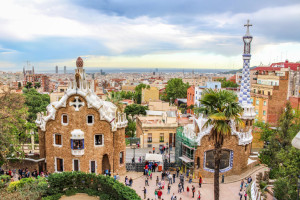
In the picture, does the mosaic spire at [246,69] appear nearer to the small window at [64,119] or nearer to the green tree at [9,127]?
the small window at [64,119]

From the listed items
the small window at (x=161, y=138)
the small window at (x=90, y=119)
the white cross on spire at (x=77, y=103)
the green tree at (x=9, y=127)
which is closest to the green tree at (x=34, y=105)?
the green tree at (x=9, y=127)

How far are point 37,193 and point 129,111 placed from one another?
36446mm

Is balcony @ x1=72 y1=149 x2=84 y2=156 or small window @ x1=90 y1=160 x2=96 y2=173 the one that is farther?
small window @ x1=90 y1=160 x2=96 y2=173

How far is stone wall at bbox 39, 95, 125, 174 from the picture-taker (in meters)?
28.6

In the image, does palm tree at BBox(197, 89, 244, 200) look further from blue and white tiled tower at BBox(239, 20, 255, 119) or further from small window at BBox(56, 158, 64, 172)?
small window at BBox(56, 158, 64, 172)

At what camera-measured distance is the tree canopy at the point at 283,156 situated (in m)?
20.8

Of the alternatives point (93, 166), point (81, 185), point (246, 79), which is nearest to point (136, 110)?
point (93, 166)

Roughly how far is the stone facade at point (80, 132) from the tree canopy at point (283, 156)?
16.9 m

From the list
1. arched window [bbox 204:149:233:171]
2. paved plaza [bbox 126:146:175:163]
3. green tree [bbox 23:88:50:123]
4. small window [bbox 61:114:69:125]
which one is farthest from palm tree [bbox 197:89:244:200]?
green tree [bbox 23:88:50:123]

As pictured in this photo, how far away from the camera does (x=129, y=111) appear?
2285 inches

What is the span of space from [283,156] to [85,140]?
19442mm

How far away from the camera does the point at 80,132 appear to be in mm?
28438

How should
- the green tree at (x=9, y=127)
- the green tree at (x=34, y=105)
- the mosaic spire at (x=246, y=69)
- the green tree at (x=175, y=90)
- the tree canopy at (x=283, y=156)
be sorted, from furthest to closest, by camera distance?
the green tree at (x=175, y=90)
the green tree at (x=34, y=105)
the mosaic spire at (x=246, y=69)
the green tree at (x=9, y=127)
the tree canopy at (x=283, y=156)

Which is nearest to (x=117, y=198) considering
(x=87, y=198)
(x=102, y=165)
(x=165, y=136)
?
(x=87, y=198)
